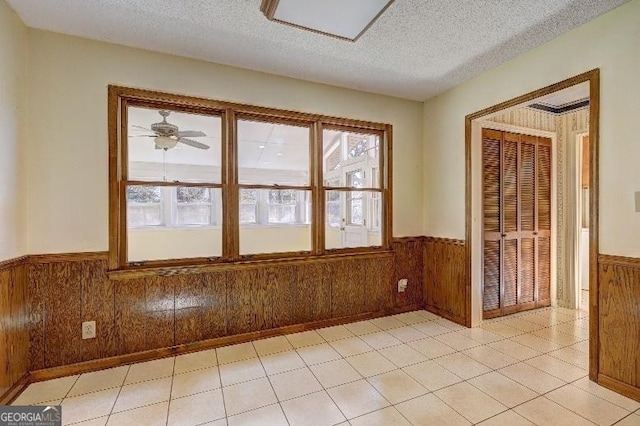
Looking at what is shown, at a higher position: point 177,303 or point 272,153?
point 272,153

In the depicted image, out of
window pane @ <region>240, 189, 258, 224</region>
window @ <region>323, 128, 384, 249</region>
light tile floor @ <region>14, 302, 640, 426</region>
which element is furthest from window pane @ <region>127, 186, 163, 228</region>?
light tile floor @ <region>14, 302, 640, 426</region>

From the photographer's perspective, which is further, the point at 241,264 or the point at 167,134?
the point at 167,134

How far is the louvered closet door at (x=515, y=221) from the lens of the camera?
3562 mm

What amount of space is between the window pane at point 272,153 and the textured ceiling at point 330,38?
1032mm

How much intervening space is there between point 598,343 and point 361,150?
3.72 meters

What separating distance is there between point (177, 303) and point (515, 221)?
3878 millimetres

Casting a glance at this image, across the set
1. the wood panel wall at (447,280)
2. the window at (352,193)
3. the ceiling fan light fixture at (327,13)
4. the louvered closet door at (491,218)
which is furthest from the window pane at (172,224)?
the louvered closet door at (491,218)

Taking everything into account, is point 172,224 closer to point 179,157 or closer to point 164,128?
point 179,157

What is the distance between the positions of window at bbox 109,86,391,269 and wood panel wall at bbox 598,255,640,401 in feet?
6.55

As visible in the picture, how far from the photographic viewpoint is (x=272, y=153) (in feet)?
19.4

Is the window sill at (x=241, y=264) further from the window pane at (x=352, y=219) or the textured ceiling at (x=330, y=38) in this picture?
the textured ceiling at (x=330, y=38)

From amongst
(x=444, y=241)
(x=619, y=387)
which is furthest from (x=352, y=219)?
(x=619, y=387)

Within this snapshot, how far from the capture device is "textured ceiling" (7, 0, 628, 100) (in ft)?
6.79

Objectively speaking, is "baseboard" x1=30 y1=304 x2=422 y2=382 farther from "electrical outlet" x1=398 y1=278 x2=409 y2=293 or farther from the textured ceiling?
the textured ceiling
